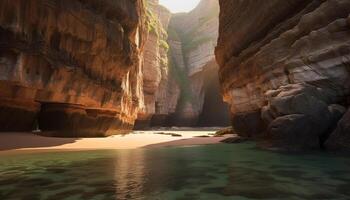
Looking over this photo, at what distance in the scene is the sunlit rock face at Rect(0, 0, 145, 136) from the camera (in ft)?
43.9

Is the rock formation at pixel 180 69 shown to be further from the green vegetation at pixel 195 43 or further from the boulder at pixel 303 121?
the boulder at pixel 303 121

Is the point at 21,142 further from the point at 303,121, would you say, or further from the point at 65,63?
the point at 303,121

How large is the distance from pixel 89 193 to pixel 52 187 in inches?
37.1

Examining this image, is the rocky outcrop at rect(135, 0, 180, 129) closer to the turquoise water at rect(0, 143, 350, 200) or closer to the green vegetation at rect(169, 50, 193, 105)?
the green vegetation at rect(169, 50, 193, 105)

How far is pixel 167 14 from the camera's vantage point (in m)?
61.7

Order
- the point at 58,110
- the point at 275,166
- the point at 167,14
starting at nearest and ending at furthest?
the point at 275,166 → the point at 58,110 → the point at 167,14

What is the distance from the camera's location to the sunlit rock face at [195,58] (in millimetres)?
53750

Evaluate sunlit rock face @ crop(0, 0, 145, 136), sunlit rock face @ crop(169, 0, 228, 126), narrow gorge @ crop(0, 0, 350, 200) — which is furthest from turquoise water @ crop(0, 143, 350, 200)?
sunlit rock face @ crop(169, 0, 228, 126)

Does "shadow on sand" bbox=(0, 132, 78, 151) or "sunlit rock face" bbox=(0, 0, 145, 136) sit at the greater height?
"sunlit rock face" bbox=(0, 0, 145, 136)

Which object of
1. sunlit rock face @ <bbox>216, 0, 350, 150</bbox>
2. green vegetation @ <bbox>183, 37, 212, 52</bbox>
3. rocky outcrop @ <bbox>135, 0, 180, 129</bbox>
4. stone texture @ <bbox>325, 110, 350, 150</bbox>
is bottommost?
stone texture @ <bbox>325, 110, 350, 150</bbox>

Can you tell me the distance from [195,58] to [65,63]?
143 feet

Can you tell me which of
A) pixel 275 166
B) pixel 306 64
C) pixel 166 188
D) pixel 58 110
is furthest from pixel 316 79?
pixel 58 110

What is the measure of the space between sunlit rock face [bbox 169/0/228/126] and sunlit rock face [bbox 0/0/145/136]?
103 feet

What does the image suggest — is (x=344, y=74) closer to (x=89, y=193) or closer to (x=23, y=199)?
(x=89, y=193)
